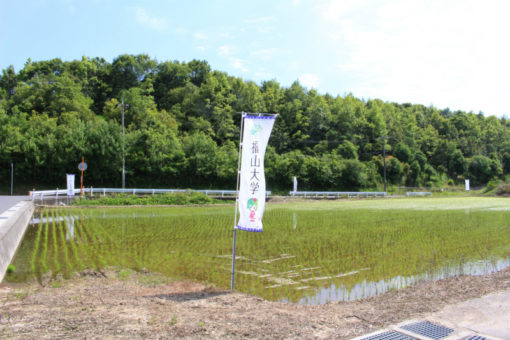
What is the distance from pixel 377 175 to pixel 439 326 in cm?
5011

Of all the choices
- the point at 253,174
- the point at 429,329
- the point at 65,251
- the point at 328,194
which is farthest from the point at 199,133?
the point at 429,329

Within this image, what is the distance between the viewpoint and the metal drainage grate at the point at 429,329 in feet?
11.9

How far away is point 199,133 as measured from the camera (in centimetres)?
4438

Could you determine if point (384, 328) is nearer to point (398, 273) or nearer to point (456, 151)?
point (398, 273)

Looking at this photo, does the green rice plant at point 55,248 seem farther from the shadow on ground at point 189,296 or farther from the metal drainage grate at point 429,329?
the metal drainage grate at point 429,329

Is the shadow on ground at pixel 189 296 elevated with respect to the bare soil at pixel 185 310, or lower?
lower

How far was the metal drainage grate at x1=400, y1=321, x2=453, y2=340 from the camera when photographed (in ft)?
11.9

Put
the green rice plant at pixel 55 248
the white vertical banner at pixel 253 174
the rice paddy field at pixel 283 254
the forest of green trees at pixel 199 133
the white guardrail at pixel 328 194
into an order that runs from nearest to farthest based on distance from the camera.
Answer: the white vertical banner at pixel 253 174 < the rice paddy field at pixel 283 254 < the green rice plant at pixel 55 248 < the forest of green trees at pixel 199 133 < the white guardrail at pixel 328 194

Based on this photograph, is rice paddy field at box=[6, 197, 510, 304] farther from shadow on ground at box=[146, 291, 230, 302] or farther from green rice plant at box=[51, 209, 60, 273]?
shadow on ground at box=[146, 291, 230, 302]

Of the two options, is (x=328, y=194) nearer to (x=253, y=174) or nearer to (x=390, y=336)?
(x=253, y=174)

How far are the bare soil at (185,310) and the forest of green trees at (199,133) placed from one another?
→ 28.8 meters

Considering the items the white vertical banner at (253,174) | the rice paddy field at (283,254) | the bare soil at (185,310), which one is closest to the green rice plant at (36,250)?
the rice paddy field at (283,254)

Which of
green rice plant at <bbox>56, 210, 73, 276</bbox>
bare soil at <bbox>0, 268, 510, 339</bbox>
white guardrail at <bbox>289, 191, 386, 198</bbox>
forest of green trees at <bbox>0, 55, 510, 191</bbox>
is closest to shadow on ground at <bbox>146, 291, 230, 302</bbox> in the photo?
bare soil at <bbox>0, 268, 510, 339</bbox>

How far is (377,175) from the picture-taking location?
51312 millimetres
